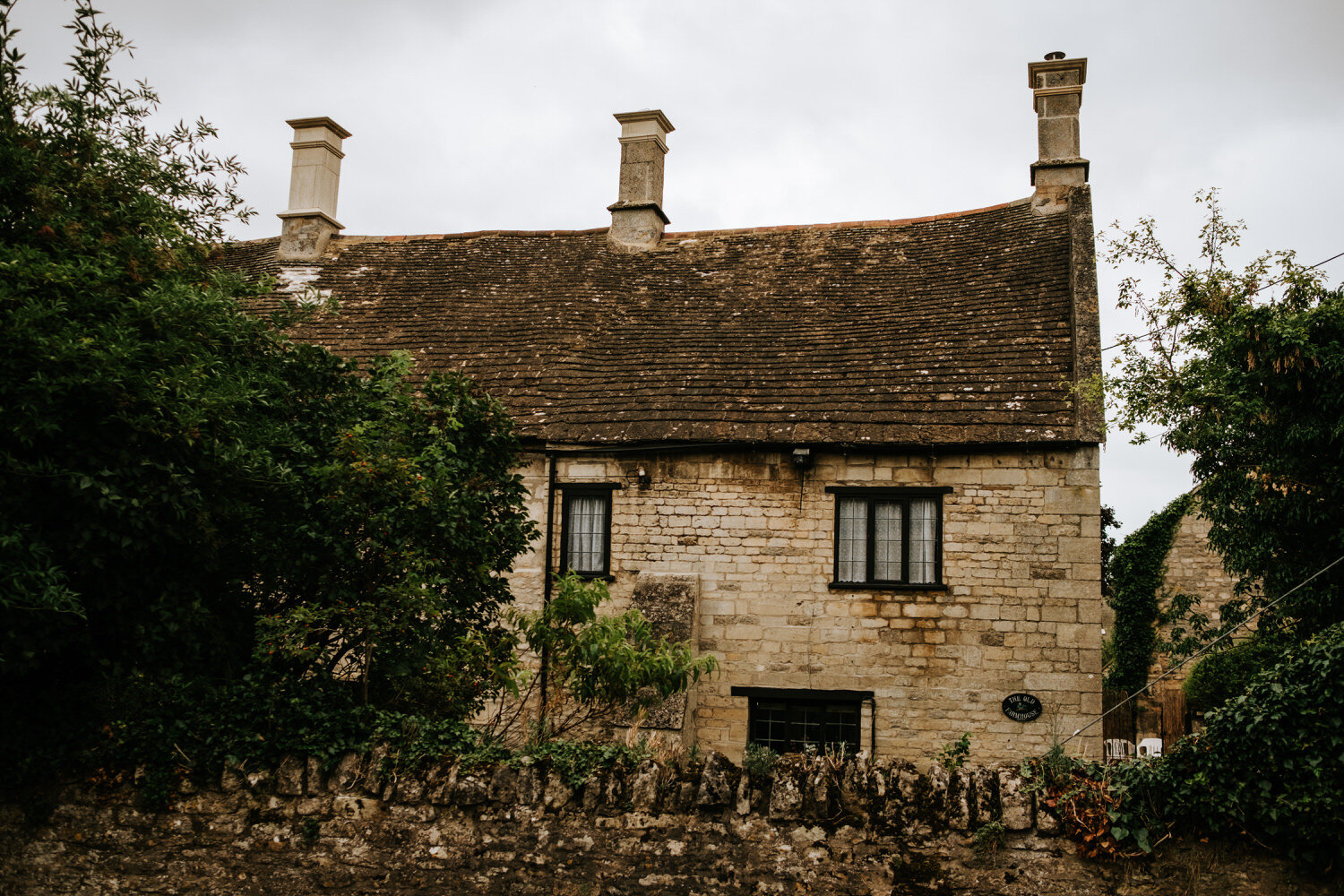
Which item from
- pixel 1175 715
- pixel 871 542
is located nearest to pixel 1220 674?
pixel 1175 715

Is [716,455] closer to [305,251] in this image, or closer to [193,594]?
[193,594]

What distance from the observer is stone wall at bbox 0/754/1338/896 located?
226 inches

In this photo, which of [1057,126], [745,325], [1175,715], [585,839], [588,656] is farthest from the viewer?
[1175,715]

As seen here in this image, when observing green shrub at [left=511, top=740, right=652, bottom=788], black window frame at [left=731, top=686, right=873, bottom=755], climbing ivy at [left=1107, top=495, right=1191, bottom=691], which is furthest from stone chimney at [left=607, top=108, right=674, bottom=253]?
green shrub at [left=511, top=740, right=652, bottom=788]

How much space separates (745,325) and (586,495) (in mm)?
3775

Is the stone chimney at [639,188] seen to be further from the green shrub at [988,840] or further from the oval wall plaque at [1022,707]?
the green shrub at [988,840]

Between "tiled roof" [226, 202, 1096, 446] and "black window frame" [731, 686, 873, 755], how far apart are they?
3162 mm

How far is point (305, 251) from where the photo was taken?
18734mm

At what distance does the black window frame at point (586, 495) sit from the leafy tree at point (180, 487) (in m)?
4.49

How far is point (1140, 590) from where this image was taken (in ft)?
65.0

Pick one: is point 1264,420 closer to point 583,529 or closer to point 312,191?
point 583,529

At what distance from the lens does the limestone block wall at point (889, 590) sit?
38.1 ft

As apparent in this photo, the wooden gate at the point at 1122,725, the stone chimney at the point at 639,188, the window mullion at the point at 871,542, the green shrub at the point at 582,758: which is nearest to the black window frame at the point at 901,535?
the window mullion at the point at 871,542

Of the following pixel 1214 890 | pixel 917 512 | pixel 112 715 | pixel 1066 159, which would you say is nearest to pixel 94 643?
pixel 112 715
